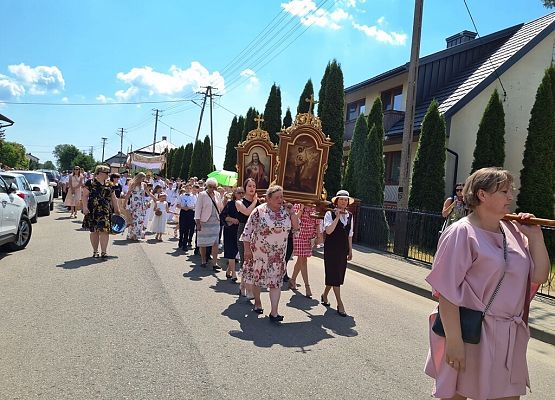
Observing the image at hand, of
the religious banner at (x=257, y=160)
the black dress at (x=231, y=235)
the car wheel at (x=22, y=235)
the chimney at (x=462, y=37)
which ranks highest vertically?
the chimney at (x=462, y=37)

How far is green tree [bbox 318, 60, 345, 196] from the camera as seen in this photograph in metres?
19.2

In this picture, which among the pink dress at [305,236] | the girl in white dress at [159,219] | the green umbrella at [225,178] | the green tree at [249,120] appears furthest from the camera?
the green tree at [249,120]

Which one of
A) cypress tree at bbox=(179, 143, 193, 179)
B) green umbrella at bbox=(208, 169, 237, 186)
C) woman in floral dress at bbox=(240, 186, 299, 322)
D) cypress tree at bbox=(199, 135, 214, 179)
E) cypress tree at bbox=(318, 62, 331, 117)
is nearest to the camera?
woman in floral dress at bbox=(240, 186, 299, 322)

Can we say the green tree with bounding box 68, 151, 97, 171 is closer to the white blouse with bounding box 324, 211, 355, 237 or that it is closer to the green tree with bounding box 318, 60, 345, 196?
the green tree with bounding box 318, 60, 345, 196

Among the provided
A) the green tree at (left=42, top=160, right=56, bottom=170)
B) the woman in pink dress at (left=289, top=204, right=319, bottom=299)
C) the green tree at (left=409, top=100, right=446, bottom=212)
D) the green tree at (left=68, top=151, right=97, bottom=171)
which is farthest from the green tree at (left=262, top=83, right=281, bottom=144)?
the green tree at (left=42, top=160, right=56, bottom=170)

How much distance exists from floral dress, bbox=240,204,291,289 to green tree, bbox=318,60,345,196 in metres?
12.9

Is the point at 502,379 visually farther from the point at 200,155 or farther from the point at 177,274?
the point at 200,155

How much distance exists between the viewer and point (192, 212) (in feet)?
40.7

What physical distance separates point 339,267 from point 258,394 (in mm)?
3267

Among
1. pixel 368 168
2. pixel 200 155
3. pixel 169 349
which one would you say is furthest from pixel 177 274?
pixel 200 155

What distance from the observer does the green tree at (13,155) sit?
60219 mm

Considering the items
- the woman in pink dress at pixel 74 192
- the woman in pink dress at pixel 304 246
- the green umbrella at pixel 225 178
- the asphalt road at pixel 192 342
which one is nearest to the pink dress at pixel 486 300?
the asphalt road at pixel 192 342

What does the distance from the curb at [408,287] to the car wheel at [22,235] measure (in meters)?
7.47

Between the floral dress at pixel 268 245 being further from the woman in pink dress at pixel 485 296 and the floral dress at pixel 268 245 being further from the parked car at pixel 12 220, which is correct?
the parked car at pixel 12 220
